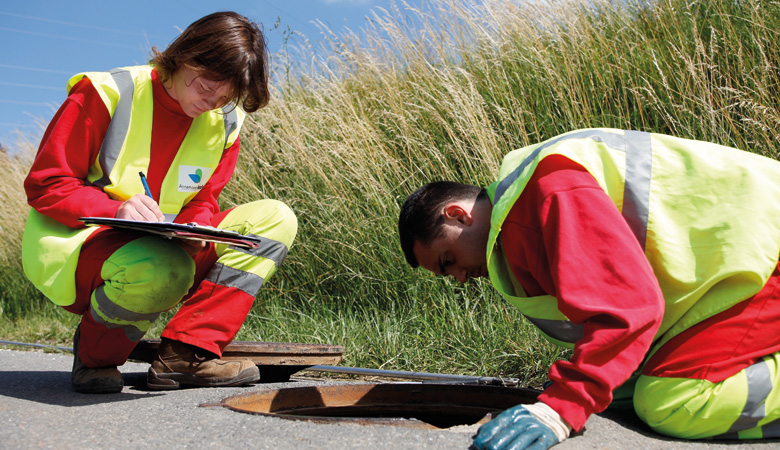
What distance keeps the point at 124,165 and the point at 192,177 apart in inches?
13.0

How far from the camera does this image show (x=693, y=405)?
1.94 m

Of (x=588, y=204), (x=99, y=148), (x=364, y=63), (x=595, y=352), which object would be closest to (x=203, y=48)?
(x=99, y=148)

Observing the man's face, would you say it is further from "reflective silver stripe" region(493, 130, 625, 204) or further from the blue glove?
the blue glove

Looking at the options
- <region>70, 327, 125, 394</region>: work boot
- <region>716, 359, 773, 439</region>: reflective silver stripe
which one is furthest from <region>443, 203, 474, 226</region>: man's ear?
<region>70, 327, 125, 394</region>: work boot

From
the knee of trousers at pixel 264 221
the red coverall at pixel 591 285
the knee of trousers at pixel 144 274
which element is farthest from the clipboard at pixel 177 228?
the red coverall at pixel 591 285

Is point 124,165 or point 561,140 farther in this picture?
point 124,165

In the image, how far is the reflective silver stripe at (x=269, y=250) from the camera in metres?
3.05

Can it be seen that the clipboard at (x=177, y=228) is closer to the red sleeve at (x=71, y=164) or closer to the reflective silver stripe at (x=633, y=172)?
the red sleeve at (x=71, y=164)

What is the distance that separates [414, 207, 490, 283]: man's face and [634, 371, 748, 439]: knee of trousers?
2.13ft

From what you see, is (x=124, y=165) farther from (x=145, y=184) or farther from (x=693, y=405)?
(x=693, y=405)

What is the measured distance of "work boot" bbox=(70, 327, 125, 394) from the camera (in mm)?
2791

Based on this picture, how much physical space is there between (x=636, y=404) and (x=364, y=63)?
14.8 ft

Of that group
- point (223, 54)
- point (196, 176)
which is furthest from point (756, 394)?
point (196, 176)

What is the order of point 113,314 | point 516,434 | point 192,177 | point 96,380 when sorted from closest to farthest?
point 516,434 → point 113,314 → point 96,380 → point 192,177
